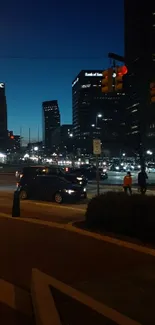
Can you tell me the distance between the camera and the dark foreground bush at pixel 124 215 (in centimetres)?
1084

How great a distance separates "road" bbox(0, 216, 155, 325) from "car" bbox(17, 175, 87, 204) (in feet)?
32.5

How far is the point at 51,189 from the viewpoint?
74.3 ft

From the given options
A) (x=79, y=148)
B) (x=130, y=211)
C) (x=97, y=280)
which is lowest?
(x=97, y=280)

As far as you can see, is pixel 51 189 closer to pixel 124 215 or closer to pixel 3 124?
pixel 124 215

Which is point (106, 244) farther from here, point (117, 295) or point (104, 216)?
point (117, 295)

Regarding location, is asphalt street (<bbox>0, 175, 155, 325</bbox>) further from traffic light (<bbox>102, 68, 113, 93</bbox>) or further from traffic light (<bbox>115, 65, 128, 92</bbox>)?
traffic light (<bbox>115, 65, 128, 92</bbox>)

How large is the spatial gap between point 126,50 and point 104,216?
55.2 ft

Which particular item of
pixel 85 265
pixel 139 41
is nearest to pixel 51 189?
pixel 85 265

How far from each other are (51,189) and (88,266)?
14526 millimetres

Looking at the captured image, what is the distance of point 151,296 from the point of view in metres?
6.22

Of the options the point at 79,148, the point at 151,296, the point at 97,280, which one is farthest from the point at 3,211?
the point at 79,148

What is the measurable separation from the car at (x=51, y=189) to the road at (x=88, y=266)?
9.92 metres

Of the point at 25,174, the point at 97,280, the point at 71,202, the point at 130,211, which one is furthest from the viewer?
the point at 25,174

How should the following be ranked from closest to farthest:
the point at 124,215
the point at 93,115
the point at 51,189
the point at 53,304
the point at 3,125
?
1. the point at 53,304
2. the point at 124,215
3. the point at 51,189
4. the point at 93,115
5. the point at 3,125
